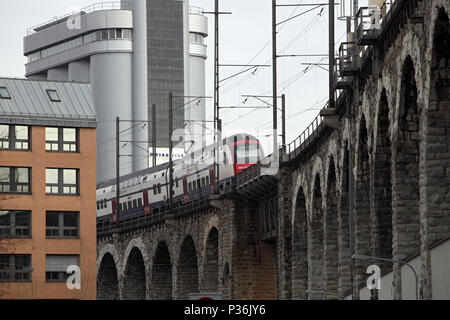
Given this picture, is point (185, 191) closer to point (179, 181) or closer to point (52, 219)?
point (179, 181)

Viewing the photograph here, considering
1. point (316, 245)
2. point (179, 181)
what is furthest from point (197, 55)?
point (316, 245)

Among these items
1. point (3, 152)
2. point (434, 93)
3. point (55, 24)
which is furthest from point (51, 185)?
point (55, 24)

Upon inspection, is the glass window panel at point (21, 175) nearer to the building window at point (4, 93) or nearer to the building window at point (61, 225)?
the building window at point (61, 225)

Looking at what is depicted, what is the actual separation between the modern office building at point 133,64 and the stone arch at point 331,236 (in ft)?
357

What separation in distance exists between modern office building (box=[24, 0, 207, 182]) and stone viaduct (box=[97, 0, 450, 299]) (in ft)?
239

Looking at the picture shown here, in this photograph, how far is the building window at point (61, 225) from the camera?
64.4 metres

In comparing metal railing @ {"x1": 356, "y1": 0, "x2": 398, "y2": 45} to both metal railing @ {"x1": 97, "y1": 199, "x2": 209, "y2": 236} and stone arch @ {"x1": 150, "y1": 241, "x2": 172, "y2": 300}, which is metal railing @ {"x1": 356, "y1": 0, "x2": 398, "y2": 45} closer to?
metal railing @ {"x1": 97, "y1": 199, "x2": 209, "y2": 236}

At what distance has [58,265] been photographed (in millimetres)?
63781

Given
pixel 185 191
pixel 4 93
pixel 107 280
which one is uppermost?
A: pixel 4 93

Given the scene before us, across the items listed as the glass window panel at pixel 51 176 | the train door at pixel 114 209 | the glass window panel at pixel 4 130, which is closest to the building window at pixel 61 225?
the glass window panel at pixel 51 176

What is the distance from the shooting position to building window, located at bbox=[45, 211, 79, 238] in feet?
211

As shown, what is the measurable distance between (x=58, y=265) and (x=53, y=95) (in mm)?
10104

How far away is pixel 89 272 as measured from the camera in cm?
6359

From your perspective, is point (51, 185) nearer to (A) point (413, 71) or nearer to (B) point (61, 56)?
→ (A) point (413, 71)
